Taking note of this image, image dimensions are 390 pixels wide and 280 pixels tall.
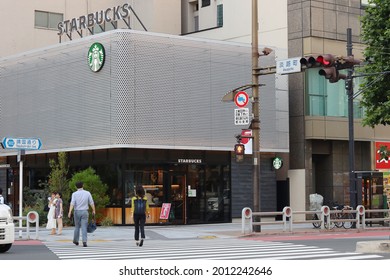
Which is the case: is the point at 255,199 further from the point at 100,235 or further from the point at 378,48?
the point at 378,48

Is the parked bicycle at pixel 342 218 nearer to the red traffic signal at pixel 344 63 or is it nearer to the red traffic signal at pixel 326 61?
the red traffic signal at pixel 344 63

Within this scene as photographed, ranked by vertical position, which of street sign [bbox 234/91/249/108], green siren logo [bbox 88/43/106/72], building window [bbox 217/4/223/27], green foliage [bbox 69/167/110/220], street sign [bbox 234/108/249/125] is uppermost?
building window [bbox 217/4/223/27]

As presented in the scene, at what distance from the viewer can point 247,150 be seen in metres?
31.0

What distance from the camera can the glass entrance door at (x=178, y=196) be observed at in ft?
125

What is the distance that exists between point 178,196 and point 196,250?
50.8 ft

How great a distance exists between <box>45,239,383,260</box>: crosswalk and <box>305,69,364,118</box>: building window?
15.1 m

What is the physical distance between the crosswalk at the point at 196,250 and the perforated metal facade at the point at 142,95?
952 cm

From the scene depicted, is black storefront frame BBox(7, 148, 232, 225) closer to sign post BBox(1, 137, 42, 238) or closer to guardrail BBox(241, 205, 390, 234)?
guardrail BBox(241, 205, 390, 234)

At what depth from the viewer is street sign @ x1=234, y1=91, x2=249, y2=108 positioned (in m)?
31.2

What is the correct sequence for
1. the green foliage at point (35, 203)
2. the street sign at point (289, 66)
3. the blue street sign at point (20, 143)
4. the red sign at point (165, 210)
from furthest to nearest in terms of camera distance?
the green foliage at point (35, 203), the red sign at point (165, 210), the blue street sign at point (20, 143), the street sign at point (289, 66)

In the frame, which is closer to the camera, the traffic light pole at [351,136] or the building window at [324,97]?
the traffic light pole at [351,136]

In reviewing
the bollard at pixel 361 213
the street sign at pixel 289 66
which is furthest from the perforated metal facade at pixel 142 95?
the street sign at pixel 289 66

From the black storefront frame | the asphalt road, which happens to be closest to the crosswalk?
the asphalt road

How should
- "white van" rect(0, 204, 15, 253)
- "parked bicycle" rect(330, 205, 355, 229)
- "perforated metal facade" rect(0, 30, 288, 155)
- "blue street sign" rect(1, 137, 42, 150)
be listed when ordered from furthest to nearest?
"perforated metal facade" rect(0, 30, 288, 155) < "parked bicycle" rect(330, 205, 355, 229) < "blue street sign" rect(1, 137, 42, 150) < "white van" rect(0, 204, 15, 253)
